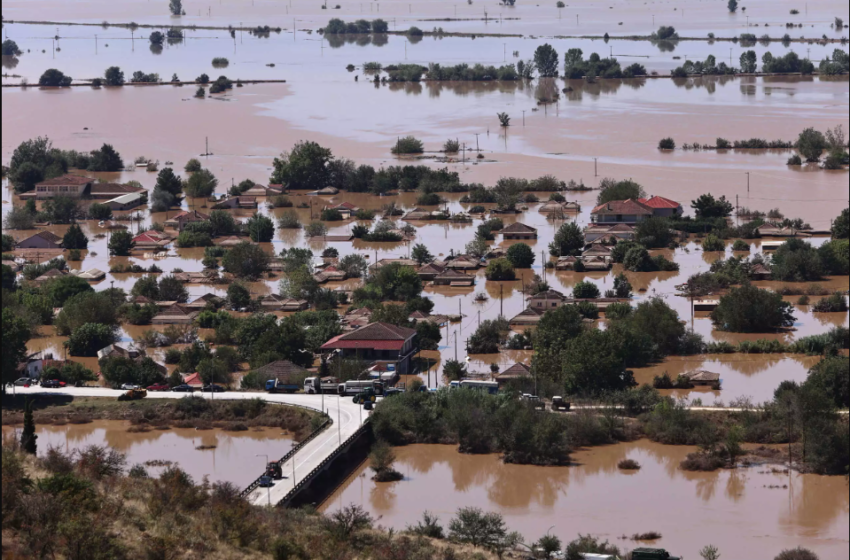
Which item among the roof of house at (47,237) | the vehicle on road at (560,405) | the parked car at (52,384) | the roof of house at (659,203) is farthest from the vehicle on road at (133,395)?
the roof of house at (659,203)

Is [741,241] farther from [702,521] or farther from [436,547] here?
[436,547]

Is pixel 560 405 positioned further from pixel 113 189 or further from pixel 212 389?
pixel 113 189

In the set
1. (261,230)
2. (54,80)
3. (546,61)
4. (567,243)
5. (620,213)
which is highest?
(546,61)

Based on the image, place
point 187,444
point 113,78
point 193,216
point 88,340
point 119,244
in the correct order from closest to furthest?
point 187,444 → point 88,340 → point 119,244 → point 193,216 → point 113,78

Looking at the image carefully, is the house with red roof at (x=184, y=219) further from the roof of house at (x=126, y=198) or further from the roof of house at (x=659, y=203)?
the roof of house at (x=659, y=203)

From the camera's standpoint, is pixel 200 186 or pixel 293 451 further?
pixel 200 186

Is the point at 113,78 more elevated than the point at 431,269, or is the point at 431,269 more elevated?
the point at 113,78

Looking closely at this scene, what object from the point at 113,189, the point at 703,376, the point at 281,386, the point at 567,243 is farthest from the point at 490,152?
the point at 281,386
